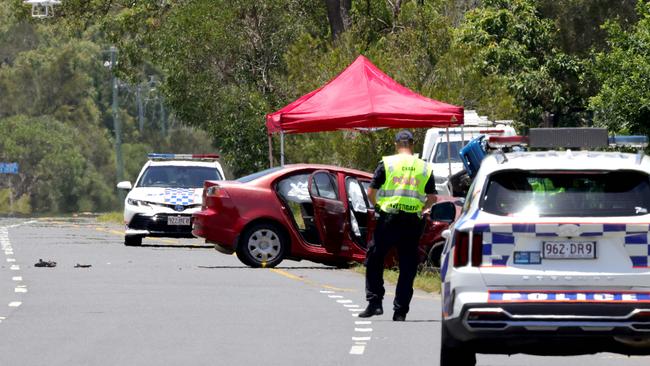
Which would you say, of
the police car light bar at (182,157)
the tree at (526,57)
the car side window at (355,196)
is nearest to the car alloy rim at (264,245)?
the car side window at (355,196)

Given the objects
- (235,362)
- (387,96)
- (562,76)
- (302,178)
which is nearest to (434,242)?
(302,178)

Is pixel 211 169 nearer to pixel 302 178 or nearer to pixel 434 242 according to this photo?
pixel 302 178

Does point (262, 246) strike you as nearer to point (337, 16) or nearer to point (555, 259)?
point (555, 259)

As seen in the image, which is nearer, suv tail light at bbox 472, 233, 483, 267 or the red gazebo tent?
suv tail light at bbox 472, 233, 483, 267

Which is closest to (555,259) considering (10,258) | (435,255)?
(435,255)

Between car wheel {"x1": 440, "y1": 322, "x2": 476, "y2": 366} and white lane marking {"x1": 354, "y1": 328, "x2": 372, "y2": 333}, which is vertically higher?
car wheel {"x1": 440, "y1": 322, "x2": 476, "y2": 366}

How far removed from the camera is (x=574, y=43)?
46594mm

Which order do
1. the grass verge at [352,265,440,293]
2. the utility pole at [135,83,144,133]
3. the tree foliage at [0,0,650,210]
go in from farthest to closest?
the utility pole at [135,83,144,133]
the tree foliage at [0,0,650,210]
the grass verge at [352,265,440,293]

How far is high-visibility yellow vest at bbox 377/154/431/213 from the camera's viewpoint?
15023mm

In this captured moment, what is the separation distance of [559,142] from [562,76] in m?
33.1

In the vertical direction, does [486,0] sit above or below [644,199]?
above

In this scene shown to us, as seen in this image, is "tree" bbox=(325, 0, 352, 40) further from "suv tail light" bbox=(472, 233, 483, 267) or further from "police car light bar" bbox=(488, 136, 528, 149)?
"suv tail light" bbox=(472, 233, 483, 267)

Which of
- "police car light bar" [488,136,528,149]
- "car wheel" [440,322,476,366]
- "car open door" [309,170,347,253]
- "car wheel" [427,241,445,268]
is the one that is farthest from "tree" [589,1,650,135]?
"car wheel" [440,322,476,366]

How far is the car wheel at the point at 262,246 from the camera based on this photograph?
22.6 m
